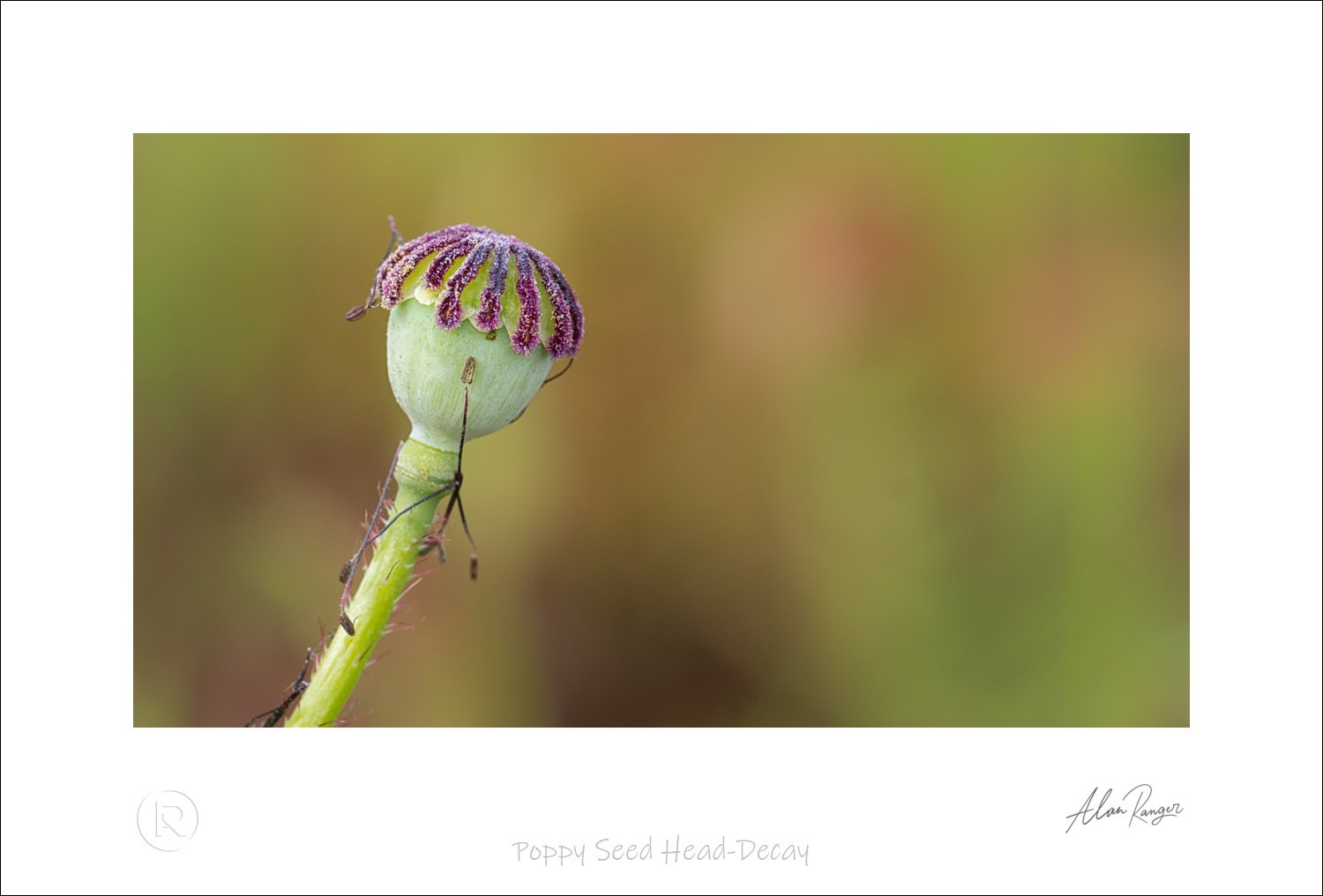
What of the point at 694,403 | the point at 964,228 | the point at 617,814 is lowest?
the point at 617,814

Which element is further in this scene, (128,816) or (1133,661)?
(1133,661)

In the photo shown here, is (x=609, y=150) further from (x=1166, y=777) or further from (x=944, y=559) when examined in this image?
(x=1166, y=777)

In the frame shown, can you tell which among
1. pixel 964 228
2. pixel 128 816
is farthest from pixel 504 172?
pixel 128 816

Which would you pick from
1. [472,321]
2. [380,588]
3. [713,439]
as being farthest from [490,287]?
[713,439]
